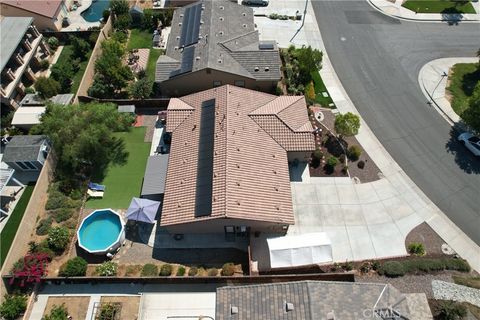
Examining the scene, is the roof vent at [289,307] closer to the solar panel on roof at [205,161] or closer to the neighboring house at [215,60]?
the solar panel on roof at [205,161]

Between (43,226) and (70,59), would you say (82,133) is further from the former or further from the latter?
(70,59)

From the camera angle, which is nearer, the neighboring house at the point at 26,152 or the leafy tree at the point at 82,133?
the leafy tree at the point at 82,133

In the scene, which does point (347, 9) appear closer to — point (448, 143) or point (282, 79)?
point (282, 79)

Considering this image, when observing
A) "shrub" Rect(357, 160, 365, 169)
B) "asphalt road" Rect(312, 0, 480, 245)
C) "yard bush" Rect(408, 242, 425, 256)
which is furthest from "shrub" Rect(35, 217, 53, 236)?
"asphalt road" Rect(312, 0, 480, 245)

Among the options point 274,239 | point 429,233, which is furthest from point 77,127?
point 429,233

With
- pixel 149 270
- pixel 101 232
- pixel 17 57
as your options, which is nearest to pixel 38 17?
pixel 17 57

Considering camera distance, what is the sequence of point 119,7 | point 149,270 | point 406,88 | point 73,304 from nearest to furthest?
point 73,304, point 149,270, point 406,88, point 119,7

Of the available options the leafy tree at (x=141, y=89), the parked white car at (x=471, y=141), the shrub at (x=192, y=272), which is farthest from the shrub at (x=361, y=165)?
the leafy tree at (x=141, y=89)
